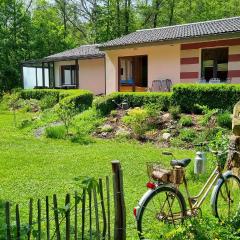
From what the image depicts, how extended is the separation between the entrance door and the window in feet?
22.2

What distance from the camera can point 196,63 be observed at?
19156mm

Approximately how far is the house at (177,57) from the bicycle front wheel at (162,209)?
13.5 m

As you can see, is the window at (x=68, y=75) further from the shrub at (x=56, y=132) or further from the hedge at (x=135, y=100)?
the shrub at (x=56, y=132)

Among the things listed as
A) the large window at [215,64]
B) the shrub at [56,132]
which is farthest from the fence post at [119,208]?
the large window at [215,64]

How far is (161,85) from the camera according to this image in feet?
66.9

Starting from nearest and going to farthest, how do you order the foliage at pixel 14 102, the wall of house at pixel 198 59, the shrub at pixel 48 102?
the wall of house at pixel 198 59 → the shrub at pixel 48 102 → the foliage at pixel 14 102

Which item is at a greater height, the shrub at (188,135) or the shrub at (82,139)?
the shrub at (188,135)

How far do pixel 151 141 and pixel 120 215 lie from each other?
28.7 ft

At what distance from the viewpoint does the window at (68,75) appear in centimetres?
2967

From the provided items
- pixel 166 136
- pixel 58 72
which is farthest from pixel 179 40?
pixel 58 72

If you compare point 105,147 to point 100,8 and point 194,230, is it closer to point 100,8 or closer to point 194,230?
point 194,230

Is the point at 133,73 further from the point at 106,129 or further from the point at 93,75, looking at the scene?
the point at 106,129

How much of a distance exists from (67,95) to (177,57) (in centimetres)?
607

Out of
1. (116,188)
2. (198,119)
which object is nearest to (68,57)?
(198,119)
